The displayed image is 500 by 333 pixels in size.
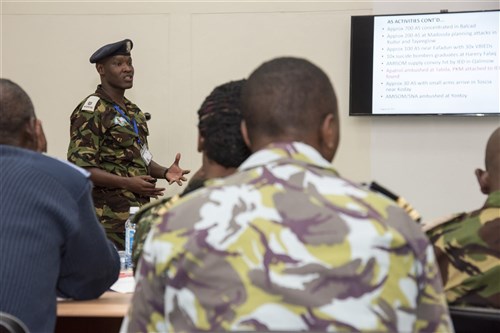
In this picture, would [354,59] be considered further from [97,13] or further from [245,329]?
[245,329]

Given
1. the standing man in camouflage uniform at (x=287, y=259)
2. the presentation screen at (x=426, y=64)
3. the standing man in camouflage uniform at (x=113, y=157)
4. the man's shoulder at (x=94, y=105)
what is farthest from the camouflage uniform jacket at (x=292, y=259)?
the presentation screen at (x=426, y=64)

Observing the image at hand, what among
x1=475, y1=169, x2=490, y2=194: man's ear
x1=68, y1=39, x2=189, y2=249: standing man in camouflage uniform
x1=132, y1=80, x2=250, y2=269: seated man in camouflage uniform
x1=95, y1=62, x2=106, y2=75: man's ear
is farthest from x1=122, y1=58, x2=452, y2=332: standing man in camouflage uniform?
x1=95, y1=62, x2=106, y2=75: man's ear

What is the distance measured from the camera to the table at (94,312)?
1607 millimetres

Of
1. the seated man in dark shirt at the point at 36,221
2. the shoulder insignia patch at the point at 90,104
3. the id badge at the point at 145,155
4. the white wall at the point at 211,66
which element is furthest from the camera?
the white wall at the point at 211,66

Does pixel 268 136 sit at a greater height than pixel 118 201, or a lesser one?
greater

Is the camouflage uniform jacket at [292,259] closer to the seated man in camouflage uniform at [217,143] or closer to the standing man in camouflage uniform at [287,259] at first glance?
the standing man in camouflage uniform at [287,259]

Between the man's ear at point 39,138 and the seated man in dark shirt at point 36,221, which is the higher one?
the man's ear at point 39,138

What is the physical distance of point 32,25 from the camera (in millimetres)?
4562

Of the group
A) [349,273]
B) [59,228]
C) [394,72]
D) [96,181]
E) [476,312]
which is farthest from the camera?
[394,72]

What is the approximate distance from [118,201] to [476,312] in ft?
7.59

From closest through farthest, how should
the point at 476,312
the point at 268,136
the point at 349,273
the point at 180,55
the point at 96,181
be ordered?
the point at 349,273 < the point at 268,136 < the point at 476,312 < the point at 96,181 < the point at 180,55

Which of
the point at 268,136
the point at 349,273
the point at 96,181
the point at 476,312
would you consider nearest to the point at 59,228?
the point at 268,136

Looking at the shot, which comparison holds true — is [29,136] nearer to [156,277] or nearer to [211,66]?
[156,277]

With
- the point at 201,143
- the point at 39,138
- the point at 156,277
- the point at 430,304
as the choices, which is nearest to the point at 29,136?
the point at 39,138
